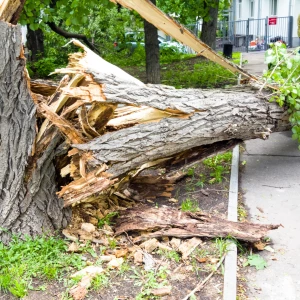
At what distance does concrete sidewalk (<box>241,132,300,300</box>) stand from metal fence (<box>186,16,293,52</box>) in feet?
57.8

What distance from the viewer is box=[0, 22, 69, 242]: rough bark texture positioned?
338 cm

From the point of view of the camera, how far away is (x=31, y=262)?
3426 mm

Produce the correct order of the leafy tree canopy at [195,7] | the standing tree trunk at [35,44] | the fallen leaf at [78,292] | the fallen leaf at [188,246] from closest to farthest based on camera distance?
the fallen leaf at [78,292]
the fallen leaf at [188,246]
the leafy tree canopy at [195,7]
the standing tree trunk at [35,44]

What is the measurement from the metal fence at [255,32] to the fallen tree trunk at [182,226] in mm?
20214

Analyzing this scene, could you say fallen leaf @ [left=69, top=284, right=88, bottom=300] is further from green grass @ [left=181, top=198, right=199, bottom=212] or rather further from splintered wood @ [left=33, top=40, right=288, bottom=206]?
green grass @ [left=181, top=198, right=199, bottom=212]

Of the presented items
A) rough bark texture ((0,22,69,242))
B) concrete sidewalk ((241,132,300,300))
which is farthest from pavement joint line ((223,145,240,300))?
rough bark texture ((0,22,69,242))

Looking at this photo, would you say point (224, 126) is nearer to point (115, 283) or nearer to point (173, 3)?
point (115, 283)

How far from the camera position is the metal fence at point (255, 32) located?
23.6m

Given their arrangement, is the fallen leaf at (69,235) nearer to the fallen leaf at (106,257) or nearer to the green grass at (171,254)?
the fallen leaf at (106,257)

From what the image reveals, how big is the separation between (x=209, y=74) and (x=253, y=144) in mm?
5318

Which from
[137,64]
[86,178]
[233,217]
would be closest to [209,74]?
[137,64]

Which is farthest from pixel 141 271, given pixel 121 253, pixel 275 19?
pixel 275 19

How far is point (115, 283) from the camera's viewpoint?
10.9 ft

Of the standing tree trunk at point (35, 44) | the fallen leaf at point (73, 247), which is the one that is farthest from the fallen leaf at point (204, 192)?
the standing tree trunk at point (35, 44)
